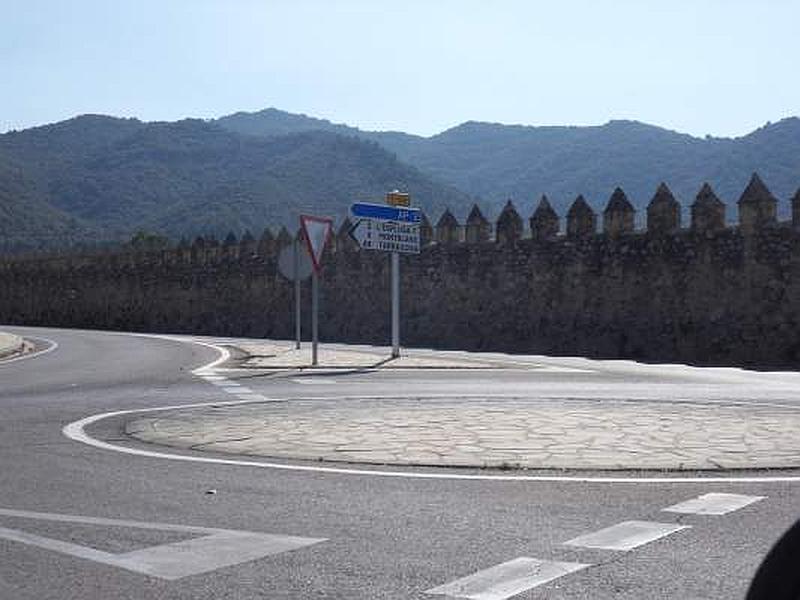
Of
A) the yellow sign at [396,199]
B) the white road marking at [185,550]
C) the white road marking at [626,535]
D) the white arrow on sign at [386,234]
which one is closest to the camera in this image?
the white road marking at [185,550]

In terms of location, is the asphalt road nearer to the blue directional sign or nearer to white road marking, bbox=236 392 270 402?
white road marking, bbox=236 392 270 402

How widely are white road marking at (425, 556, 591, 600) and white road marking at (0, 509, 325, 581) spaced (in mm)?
1010

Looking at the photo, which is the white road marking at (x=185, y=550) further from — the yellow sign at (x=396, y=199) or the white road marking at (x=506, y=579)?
the yellow sign at (x=396, y=199)

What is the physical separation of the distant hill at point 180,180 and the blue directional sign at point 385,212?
256ft

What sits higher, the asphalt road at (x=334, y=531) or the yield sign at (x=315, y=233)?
the yield sign at (x=315, y=233)

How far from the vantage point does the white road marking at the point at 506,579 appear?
4227 millimetres

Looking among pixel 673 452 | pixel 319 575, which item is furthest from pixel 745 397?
pixel 319 575

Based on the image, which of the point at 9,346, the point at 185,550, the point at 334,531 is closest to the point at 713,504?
the point at 334,531

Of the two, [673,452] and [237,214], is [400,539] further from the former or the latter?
[237,214]

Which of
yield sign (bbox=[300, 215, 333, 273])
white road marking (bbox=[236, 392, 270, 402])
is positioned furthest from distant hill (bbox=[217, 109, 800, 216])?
white road marking (bbox=[236, 392, 270, 402])

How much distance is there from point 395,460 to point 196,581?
333 centimetres

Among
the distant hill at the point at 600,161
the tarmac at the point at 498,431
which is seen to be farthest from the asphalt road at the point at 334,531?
the distant hill at the point at 600,161

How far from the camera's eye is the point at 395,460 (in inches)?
304

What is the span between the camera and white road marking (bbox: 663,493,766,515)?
5832mm
